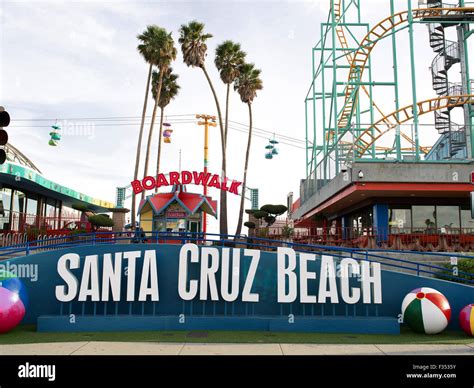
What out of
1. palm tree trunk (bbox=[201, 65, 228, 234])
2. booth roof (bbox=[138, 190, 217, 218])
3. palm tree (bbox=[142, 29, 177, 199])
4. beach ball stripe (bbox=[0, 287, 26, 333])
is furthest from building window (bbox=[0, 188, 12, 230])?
beach ball stripe (bbox=[0, 287, 26, 333])

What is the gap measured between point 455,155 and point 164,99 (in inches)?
991

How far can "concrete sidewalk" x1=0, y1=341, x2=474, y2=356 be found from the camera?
8.06 m

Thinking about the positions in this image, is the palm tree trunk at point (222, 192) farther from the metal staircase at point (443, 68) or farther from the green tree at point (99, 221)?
the metal staircase at point (443, 68)

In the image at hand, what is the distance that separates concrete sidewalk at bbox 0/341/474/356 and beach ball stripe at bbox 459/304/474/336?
3.37ft

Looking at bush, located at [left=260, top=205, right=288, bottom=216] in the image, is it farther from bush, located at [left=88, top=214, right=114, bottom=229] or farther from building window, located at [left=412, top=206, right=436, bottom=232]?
bush, located at [left=88, top=214, right=114, bottom=229]

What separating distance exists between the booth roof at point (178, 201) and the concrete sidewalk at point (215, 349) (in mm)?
19515

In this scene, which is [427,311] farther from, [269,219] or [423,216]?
[269,219]

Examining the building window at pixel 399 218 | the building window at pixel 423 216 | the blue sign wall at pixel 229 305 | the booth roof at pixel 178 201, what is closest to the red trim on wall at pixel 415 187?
the building window at pixel 423 216

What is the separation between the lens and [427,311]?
9.90 m

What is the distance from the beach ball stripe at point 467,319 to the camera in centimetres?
980

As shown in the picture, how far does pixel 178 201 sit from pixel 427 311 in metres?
20.1

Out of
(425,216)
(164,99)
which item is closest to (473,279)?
(425,216)
